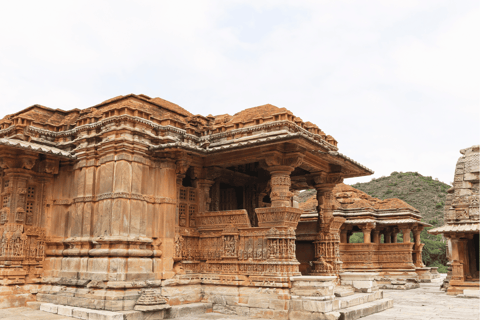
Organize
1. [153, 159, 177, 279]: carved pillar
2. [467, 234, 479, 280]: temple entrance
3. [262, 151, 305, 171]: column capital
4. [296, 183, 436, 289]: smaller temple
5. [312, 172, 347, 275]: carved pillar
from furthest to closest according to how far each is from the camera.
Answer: [296, 183, 436, 289]: smaller temple < [467, 234, 479, 280]: temple entrance < [312, 172, 347, 275]: carved pillar < [153, 159, 177, 279]: carved pillar < [262, 151, 305, 171]: column capital

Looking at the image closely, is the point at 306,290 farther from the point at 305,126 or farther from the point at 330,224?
the point at 305,126

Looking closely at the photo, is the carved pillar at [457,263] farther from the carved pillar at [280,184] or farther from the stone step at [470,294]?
the carved pillar at [280,184]

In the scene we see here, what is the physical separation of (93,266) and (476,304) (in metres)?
11.1

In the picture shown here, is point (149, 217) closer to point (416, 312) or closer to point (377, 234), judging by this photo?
point (416, 312)

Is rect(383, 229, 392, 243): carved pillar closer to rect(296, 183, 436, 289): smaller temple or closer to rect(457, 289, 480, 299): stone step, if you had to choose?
rect(296, 183, 436, 289): smaller temple

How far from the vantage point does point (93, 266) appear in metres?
10.1

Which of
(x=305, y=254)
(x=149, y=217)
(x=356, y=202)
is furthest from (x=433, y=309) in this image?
(x=356, y=202)

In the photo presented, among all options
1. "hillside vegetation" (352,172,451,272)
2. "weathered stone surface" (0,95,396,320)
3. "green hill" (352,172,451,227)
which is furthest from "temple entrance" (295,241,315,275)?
"green hill" (352,172,451,227)

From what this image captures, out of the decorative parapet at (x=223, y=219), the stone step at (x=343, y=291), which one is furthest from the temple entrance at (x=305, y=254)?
the decorative parapet at (x=223, y=219)

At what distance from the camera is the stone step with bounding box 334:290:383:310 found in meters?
10.3

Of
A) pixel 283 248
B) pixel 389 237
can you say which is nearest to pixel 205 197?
pixel 283 248

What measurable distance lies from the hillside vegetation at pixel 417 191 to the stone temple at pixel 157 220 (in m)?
36.3

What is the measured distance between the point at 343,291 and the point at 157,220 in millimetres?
5030

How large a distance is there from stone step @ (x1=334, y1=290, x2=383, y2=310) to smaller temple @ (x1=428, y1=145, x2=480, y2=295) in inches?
219
